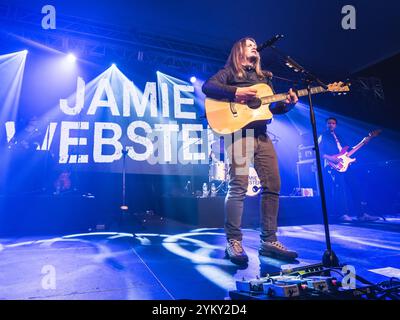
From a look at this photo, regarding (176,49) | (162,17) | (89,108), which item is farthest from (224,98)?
(89,108)

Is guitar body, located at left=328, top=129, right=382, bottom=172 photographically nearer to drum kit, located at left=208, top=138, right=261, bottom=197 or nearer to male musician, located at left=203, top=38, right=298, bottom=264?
drum kit, located at left=208, top=138, right=261, bottom=197

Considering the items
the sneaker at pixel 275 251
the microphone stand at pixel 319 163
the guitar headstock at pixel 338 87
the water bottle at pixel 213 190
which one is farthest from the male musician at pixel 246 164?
the water bottle at pixel 213 190

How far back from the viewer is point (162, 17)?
5.80 metres

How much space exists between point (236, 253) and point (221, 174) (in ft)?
13.1

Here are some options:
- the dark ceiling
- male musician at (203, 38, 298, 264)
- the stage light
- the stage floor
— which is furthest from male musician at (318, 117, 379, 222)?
the stage light

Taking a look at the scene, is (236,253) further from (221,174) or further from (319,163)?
(221,174)

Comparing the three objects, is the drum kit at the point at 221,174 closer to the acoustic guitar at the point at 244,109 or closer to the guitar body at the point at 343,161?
the guitar body at the point at 343,161

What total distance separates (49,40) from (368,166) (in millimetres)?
7741

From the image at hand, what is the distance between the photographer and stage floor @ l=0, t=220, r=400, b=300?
145 centimetres

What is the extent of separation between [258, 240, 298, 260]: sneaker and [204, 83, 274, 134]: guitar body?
3.21 feet

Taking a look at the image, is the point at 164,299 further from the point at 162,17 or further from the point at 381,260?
the point at 162,17

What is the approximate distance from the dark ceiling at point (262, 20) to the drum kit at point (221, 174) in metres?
2.72

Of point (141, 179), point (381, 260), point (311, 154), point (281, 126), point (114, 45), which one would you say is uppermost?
point (114, 45)

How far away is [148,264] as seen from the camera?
201 cm
